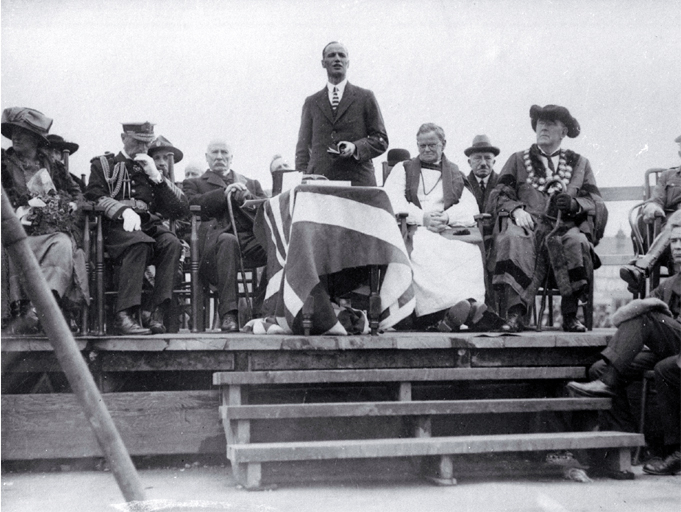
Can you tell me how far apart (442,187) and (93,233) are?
275 cm

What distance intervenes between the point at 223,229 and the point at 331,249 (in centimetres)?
154

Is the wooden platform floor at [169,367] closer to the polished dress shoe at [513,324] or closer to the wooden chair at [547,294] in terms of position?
the polished dress shoe at [513,324]

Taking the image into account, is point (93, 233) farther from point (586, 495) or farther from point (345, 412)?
point (586, 495)

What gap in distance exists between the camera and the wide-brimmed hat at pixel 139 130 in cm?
559

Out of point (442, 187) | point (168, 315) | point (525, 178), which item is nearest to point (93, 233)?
point (168, 315)

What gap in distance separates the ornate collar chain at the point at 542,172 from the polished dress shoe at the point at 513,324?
114cm

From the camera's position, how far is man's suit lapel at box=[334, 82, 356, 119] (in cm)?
574

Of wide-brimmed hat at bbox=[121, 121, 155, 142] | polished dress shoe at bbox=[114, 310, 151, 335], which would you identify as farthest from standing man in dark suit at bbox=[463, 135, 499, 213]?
polished dress shoe at bbox=[114, 310, 151, 335]

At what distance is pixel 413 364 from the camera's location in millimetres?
4578

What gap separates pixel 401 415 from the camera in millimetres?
4312

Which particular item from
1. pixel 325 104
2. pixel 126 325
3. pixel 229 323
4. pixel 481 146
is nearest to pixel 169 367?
pixel 126 325

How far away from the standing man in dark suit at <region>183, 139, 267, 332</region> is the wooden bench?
4.24 ft

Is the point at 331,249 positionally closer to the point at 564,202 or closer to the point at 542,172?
the point at 564,202

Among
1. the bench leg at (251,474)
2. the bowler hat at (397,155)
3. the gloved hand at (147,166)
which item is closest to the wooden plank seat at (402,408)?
the bench leg at (251,474)
